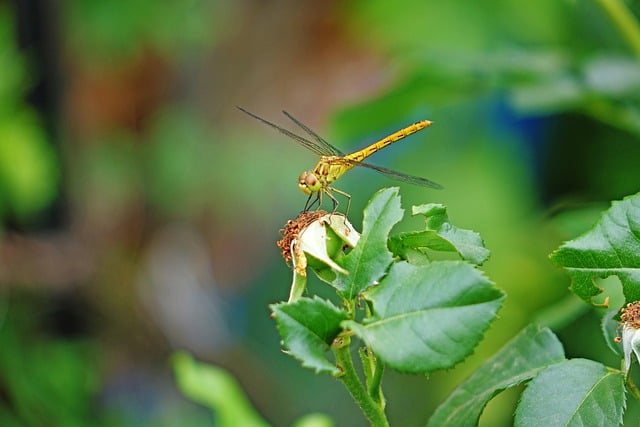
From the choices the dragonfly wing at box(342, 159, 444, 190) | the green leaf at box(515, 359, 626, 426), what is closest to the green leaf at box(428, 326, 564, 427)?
the green leaf at box(515, 359, 626, 426)

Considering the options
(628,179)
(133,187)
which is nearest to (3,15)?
(133,187)

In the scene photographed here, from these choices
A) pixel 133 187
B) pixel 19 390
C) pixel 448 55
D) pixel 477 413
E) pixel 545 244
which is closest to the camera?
pixel 477 413

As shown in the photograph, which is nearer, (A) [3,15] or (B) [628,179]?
(B) [628,179]

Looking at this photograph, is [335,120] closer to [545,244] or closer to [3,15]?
[545,244]

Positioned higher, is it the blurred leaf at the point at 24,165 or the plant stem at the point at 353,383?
the plant stem at the point at 353,383

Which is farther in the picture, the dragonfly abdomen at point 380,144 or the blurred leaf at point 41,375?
the blurred leaf at point 41,375

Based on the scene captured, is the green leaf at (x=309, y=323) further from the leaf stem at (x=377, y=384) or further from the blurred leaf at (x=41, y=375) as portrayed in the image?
the blurred leaf at (x=41, y=375)

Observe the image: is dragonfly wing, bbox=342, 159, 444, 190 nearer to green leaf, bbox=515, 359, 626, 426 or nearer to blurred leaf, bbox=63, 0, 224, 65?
green leaf, bbox=515, 359, 626, 426

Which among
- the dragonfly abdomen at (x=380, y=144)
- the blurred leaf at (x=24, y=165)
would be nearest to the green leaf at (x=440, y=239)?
the dragonfly abdomen at (x=380, y=144)
